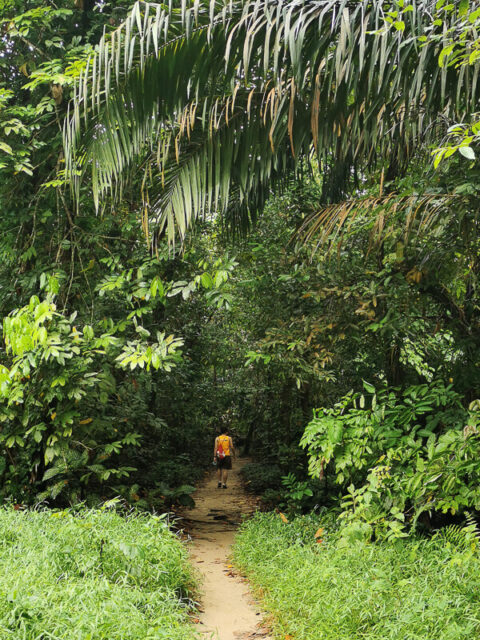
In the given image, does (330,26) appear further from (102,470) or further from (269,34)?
(102,470)

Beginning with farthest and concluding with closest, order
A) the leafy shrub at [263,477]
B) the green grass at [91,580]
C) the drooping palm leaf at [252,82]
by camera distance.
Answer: the leafy shrub at [263,477]
the green grass at [91,580]
the drooping palm leaf at [252,82]

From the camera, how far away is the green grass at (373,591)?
3.13 m

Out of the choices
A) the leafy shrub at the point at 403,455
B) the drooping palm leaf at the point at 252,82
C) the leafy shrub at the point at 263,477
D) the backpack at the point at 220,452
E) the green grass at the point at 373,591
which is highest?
the drooping palm leaf at the point at 252,82

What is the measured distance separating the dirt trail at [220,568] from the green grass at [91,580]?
28 centimetres

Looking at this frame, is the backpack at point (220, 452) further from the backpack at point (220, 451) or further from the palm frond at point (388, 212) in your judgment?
the palm frond at point (388, 212)

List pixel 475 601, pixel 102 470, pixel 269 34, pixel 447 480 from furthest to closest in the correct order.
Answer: pixel 102 470 → pixel 447 480 → pixel 475 601 → pixel 269 34

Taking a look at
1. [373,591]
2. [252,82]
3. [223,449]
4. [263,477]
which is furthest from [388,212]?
[223,449]

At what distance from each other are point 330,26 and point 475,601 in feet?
11.0

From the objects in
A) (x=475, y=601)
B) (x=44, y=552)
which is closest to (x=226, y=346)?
(x=44, y=552)

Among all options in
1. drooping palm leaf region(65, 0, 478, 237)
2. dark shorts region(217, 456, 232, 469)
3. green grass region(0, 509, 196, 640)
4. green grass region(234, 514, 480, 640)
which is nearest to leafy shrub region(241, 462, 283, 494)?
dark shorts region(217, 456, 232, 469)

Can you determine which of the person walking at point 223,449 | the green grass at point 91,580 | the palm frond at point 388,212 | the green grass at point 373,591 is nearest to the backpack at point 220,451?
the person walking at point 223,449

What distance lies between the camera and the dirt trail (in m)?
4.11

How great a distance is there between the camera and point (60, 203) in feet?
21.9

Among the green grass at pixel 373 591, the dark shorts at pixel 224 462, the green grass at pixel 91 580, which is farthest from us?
the dark shorts at pixel 224 462
